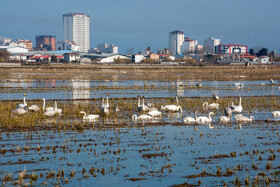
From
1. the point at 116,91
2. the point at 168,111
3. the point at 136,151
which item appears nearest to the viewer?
the point at 136,151

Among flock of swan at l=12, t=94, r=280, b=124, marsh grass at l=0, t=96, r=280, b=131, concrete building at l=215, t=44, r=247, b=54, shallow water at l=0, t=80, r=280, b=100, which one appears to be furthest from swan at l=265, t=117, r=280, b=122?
concrete building at l=215, t=44, r=247, b=54

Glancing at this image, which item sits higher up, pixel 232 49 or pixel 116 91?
pixel 232 49

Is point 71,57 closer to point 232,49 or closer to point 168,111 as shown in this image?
point 232,49

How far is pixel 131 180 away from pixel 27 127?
7.57 meters

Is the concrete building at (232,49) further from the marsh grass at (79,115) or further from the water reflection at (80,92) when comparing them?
the marsh grass at (79,115)

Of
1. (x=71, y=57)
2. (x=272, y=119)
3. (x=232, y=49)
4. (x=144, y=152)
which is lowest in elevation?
(x=144, y=152)

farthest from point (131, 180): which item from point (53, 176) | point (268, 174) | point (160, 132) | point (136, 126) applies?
point (136, 126)

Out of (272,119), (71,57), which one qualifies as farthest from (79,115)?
(71,57)

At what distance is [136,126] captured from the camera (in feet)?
56.0

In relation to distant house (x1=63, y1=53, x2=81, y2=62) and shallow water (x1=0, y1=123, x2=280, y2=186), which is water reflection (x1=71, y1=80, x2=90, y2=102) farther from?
distant house (x1=63, y1=53, x2=81, y2=62)

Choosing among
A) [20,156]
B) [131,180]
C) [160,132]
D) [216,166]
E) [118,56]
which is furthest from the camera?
[118,56]

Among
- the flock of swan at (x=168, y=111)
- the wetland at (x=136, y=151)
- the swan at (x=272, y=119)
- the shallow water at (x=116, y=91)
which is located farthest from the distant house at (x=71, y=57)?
the swan at (x=272, y=119)

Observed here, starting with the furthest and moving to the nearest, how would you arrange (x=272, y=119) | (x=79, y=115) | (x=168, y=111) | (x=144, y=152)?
1. (x=168, y=111)
2. (x=79, y=115)
3. (x=272, y=119)
4. (x=144, y=152)

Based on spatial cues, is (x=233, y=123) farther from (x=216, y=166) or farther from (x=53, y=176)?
(x=53, y=176)
